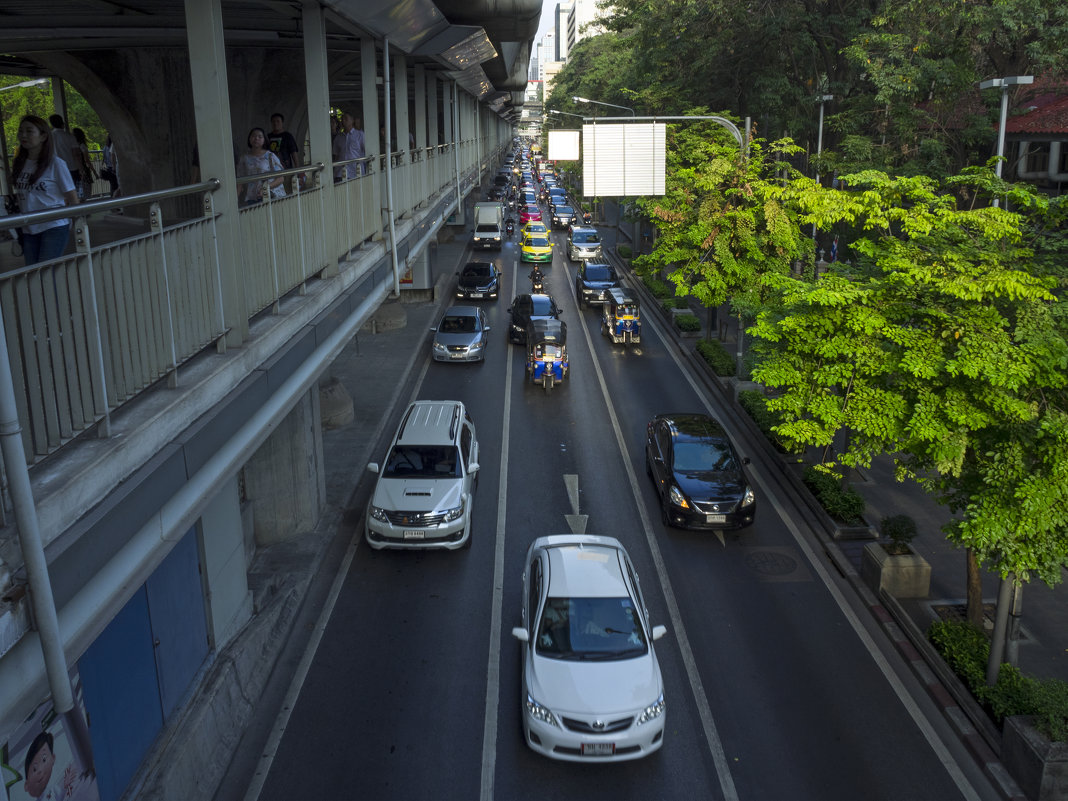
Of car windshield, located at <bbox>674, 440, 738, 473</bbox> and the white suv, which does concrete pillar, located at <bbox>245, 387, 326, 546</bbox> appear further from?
car windshield, located at <bbox>674, 440, 738, 473</bbox>

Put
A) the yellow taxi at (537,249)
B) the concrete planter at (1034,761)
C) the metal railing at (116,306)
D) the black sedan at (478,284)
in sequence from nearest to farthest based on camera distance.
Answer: the metal railing at (116,306) < the concrete planter at (1034,761) < the black sedan at (478,284) < the yellow taxi at (537,249)

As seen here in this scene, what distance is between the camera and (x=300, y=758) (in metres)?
10.5

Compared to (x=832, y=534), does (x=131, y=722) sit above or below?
above

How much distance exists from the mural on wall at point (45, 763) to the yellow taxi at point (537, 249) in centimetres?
4112

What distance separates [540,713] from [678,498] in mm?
6894

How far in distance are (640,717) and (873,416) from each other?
542cm

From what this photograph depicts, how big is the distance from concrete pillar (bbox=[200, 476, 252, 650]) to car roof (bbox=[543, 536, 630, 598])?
4.39 meters

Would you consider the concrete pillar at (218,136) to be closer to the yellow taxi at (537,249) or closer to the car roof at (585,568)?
the car roof at (585,568)

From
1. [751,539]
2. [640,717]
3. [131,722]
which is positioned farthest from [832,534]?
[131,722]

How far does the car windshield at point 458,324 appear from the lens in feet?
93.4

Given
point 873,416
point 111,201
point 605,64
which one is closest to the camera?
point 111,201

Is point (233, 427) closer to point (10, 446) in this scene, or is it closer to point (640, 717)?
point (10, 446)

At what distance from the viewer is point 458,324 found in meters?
28.6

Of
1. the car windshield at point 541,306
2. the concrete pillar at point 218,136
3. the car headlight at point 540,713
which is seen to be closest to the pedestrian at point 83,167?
the concrete pillar at point 218,136
